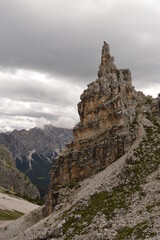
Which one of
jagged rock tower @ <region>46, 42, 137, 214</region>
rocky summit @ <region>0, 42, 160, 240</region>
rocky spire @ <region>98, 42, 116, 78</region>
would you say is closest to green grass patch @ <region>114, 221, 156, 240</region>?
rocky summit @ <region>0, 42, 160, 240</region>

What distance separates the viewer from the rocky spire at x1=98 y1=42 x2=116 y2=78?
9569 centimetres

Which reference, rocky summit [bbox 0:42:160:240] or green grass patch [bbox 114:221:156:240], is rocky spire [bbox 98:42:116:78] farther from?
green grass patch [bbox 114:221:156:240]

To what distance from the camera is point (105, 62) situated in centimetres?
9781

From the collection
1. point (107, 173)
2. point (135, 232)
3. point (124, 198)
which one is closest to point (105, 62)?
point (107, 173)

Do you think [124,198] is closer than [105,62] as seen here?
Yes

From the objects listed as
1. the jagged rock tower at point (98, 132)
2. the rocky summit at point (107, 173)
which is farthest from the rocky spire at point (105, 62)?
the jagged rock tower at point (98, 132)

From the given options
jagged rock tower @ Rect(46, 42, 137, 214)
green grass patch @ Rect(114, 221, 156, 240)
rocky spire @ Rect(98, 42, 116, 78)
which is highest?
rocky spire @ Rect(98, 42, 116, 78)

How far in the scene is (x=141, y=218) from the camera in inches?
1877

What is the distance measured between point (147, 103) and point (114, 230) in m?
50.8

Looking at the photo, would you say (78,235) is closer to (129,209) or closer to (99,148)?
(129,209)

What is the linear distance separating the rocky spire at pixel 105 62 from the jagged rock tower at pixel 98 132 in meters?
1.78

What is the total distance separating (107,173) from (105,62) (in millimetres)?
42762

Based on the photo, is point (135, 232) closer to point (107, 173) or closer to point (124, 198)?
point (124, 198)

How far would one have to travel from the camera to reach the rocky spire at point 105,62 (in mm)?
95688
